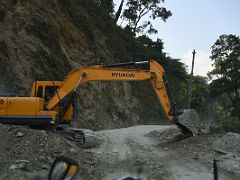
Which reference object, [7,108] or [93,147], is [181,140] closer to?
[93,147]

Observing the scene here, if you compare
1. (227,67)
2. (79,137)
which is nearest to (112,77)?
(79,137)

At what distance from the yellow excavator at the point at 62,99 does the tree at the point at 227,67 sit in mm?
35993

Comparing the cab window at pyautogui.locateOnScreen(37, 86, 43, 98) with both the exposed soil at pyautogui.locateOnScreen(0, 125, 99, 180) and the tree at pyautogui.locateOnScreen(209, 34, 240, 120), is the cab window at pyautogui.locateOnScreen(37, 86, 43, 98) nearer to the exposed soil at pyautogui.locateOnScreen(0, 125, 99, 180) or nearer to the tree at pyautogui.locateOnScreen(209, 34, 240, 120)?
the exposed soil at pyautogui.locateOnScreen(0, 125, 99, 180)

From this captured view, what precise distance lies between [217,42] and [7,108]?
140 ft

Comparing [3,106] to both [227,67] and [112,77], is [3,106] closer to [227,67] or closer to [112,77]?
[112,77]

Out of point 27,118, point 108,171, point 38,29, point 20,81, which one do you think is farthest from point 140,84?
point 108,171

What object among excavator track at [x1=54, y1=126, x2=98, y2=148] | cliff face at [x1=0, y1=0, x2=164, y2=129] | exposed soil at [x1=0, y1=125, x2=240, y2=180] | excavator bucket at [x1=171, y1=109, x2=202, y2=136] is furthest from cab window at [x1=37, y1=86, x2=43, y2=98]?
excavator bucket at [x1=171, y1=109, x2=202, y2=136]

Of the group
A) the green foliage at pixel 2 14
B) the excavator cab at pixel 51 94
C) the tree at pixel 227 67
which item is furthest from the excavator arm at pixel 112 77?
the tree at pixel 227 67

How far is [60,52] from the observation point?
26875 millimetres

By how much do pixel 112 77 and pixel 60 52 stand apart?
10.9 m

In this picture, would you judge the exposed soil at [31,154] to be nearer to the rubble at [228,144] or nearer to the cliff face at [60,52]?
the rubble at [228,144]

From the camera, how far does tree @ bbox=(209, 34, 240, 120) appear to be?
5231 cm

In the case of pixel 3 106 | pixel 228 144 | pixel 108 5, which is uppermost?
pixel 108 5

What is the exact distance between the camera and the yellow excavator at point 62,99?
1506cm
